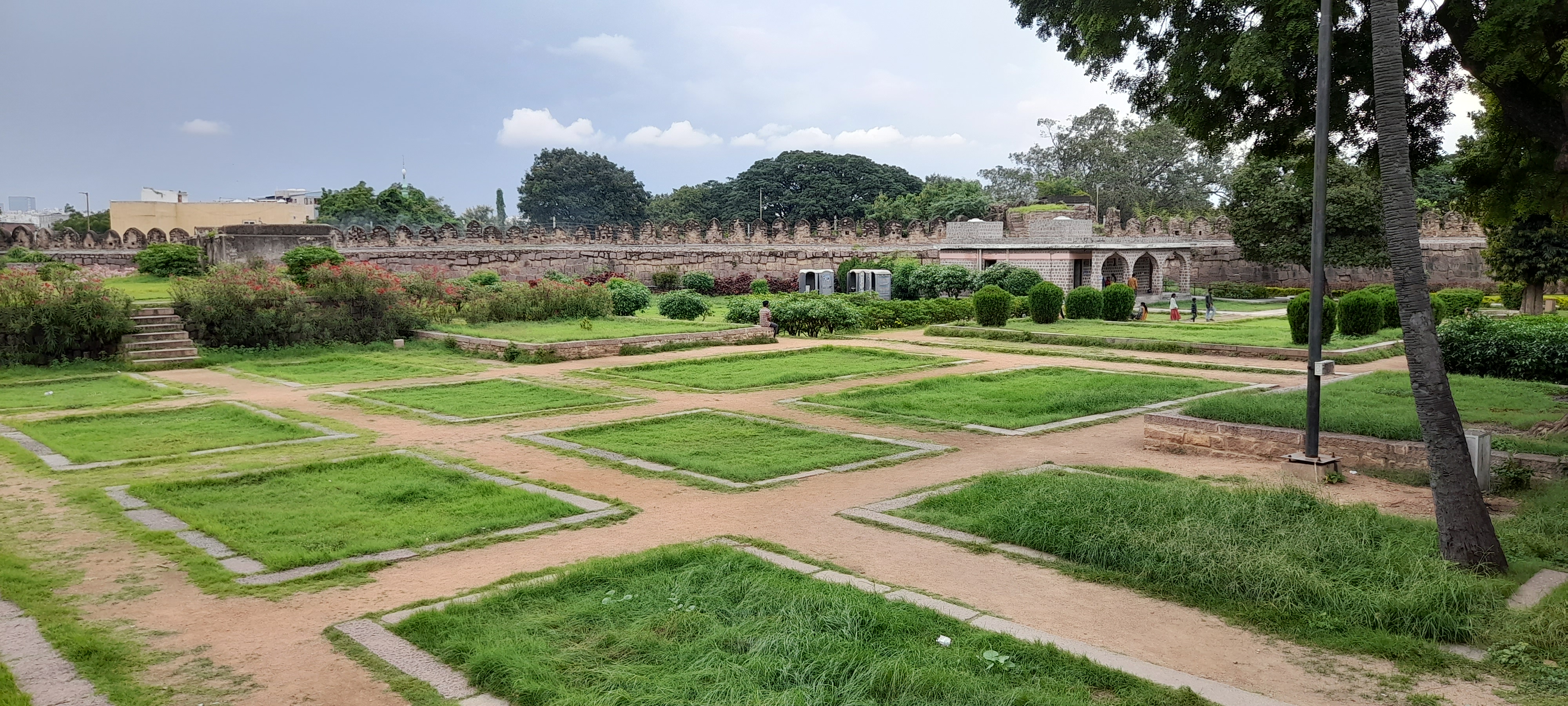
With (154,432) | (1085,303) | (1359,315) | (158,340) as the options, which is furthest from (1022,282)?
(154,432)

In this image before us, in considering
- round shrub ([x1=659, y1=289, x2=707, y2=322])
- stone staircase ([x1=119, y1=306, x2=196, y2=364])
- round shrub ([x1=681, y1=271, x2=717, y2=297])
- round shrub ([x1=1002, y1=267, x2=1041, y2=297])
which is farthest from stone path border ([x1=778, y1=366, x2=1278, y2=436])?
A: round shrub ([x1=681, y1=271, x2=717, y2=297])

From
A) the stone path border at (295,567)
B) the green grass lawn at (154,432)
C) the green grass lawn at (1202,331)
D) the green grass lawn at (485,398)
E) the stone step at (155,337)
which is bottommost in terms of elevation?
the stone path border at (295,567)

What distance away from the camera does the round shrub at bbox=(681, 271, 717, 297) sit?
3394 centimetres

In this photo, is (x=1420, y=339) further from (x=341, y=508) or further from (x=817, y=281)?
(x=817, y=281)

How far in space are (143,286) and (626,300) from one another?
1102 cm

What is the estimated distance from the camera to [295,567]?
5.88 metres

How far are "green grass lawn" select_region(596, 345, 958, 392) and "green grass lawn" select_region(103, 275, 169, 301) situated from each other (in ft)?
33.6

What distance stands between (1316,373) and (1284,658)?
443cm

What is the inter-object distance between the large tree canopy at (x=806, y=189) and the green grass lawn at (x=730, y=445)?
1963 inches

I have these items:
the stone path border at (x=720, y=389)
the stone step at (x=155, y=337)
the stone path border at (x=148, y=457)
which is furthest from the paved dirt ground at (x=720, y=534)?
the stone step at (x=155, y=337)

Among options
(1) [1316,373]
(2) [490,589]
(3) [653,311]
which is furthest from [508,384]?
(3) [653,311]

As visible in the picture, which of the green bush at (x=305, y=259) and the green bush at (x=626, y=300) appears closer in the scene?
the green bush at (x=305, y=259)

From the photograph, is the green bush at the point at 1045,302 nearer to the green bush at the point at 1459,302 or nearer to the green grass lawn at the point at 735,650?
the green bush at the point at 1459,302

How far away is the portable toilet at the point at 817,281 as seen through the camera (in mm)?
32500
